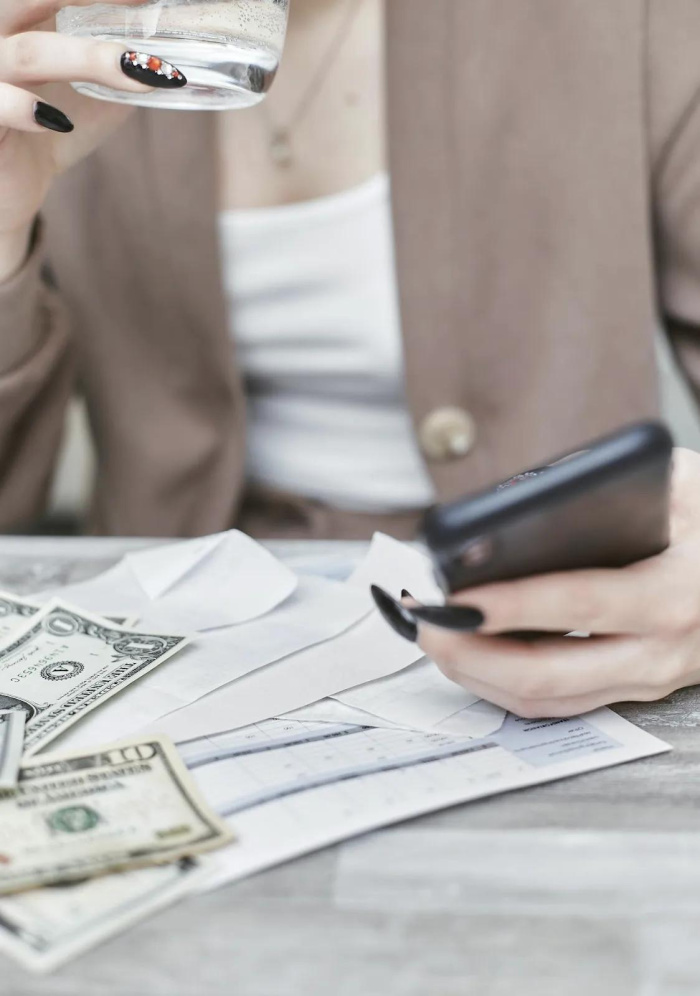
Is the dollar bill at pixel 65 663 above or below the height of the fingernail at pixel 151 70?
below

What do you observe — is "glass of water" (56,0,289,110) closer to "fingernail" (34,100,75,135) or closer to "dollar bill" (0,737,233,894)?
"fingernail" (34,100,75,135)

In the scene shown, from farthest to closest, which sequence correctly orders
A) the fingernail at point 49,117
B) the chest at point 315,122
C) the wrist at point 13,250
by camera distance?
the chest at point 315,122 < the wrist at point 13,250 < the fingernail at point 49,117

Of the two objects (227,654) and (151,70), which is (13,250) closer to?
(151,70)

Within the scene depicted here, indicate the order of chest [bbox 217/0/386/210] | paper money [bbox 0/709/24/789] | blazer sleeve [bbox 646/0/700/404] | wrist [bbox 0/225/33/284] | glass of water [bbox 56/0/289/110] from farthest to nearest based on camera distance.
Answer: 1. chest [bbox 217/0/386/210]
2. blazer sleeve [bbox 646/0/700/404]
3. wrist [bbox 0/225/33/284]
4. glass of water [bbox 56/0/289/110]
5. paper money [bbox 0/709/24/789]

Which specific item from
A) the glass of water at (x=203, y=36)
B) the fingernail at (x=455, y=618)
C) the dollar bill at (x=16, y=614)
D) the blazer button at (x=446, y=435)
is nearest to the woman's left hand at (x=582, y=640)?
the fingernail at (x=455, y=618)

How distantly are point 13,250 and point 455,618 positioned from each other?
609mm

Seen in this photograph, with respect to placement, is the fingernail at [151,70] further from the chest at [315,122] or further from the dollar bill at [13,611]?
the chest at [315,122]

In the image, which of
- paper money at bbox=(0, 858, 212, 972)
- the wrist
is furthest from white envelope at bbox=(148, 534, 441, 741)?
the wrist

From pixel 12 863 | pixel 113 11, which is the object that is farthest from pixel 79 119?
pixel 12 863

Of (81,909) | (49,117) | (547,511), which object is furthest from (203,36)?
(81,909)

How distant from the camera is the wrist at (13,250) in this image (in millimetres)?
860

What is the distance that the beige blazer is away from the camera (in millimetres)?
983

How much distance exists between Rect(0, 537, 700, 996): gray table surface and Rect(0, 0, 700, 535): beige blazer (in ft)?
1.90

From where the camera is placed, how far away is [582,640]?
0.52 meters
